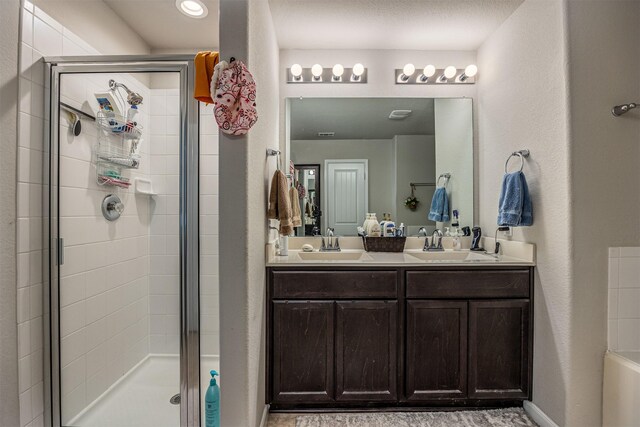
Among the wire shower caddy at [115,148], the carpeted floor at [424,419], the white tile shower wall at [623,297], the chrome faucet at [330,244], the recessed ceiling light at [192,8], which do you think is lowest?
the carpeted floor at [424,419]

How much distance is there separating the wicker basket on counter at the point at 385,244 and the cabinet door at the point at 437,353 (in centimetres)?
60

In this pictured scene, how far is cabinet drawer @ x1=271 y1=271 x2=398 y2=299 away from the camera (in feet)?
5.64

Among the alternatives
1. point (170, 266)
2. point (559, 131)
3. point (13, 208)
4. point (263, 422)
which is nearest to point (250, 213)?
point (170, 266)

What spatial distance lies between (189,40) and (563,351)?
302 cm

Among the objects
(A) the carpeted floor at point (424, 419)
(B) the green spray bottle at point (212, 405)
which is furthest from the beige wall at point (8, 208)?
(A) the carpeted floor at point (424, 419)

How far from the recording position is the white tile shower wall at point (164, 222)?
1.73 m

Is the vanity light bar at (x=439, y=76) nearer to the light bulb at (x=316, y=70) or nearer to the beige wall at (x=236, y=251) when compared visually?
the light bulb at (x=316, y=70)

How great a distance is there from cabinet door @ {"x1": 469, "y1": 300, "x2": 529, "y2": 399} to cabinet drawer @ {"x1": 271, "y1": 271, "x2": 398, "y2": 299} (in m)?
0.52

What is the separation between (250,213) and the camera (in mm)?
1363

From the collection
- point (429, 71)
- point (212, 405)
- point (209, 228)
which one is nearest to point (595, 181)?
point (429, 71)

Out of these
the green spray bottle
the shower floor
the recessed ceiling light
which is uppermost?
the recessed ceiling light

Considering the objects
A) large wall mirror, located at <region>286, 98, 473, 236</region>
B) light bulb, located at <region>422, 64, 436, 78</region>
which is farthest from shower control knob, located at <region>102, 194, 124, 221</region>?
light bulb, located at <region>422, 64, 436, 78</region>

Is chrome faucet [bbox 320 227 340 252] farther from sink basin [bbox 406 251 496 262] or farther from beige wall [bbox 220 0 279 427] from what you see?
beige wall [bbox 220 0 279 427]

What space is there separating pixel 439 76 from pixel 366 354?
2084mm
